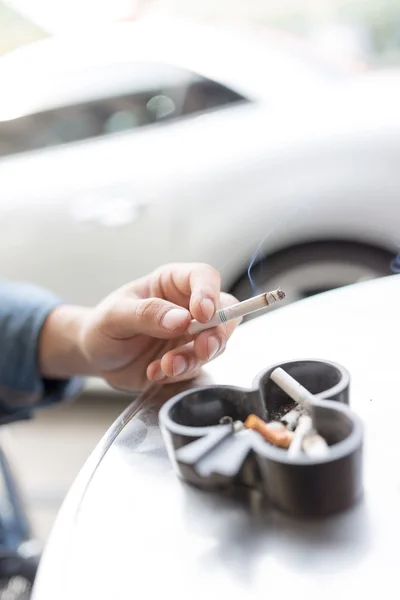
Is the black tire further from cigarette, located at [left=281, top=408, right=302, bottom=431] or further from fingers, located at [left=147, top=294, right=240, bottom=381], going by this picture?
cigarette, located at [left=281, top=408, right=302, bottom=431]

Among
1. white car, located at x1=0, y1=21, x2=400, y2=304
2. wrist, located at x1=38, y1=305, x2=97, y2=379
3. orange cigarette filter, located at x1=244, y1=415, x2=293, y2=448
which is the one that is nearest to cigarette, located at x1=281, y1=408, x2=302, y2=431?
orange cigarette filter, located at x1=244, y1=415, x2=293, y2=448

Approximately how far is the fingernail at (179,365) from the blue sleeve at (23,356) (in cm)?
18

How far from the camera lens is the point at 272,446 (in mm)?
311

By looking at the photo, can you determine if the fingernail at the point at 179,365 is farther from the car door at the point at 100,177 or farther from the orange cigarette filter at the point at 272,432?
the car door at the point at 100,177

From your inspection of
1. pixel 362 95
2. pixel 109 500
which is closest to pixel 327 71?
pixel 362 95

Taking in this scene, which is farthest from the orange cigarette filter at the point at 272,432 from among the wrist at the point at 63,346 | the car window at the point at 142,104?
the car window at the point at 142,104

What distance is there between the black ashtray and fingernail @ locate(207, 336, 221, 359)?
80 millimetres

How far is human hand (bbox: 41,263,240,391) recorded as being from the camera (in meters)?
0.44

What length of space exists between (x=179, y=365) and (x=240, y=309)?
0.07 m

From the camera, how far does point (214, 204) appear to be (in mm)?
1113

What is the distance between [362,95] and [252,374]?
32.9 inches

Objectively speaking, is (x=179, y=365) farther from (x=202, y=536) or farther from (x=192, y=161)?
(x=192, y=161)

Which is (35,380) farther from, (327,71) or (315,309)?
(327,71)

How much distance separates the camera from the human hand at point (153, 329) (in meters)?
0.44
